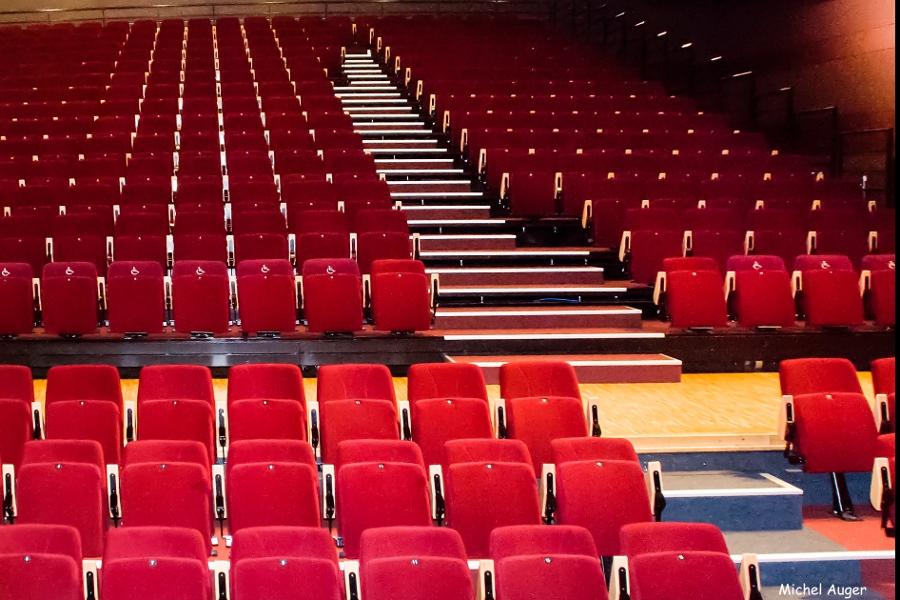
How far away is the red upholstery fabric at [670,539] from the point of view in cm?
141

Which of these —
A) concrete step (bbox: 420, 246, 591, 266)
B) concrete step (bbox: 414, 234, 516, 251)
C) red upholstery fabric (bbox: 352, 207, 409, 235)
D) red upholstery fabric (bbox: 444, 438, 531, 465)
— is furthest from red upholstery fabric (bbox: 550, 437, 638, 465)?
concrete step (bbox: 414, 234, 516, 251)

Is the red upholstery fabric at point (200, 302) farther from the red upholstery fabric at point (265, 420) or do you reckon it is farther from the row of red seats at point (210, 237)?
the red upholstery fabric at point (265, 420)

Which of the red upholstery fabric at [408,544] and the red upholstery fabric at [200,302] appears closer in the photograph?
the red upholstery fabric at [408,544]

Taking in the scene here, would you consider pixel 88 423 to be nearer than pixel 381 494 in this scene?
No

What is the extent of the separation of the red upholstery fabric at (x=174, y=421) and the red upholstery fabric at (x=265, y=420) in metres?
0.05

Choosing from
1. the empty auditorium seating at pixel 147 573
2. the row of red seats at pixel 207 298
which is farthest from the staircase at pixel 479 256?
the empty auditorium seating at pixel 147 573

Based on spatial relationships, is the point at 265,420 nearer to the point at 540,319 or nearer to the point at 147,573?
the point at 147,573

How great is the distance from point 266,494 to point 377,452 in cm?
19

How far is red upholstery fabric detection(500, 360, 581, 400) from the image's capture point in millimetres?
2172

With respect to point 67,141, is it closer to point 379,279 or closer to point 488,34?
point 379,279

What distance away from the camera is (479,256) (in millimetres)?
3326

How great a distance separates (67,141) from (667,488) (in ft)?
9.06

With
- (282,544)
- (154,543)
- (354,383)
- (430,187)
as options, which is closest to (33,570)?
(154,543)

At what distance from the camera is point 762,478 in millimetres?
2064
